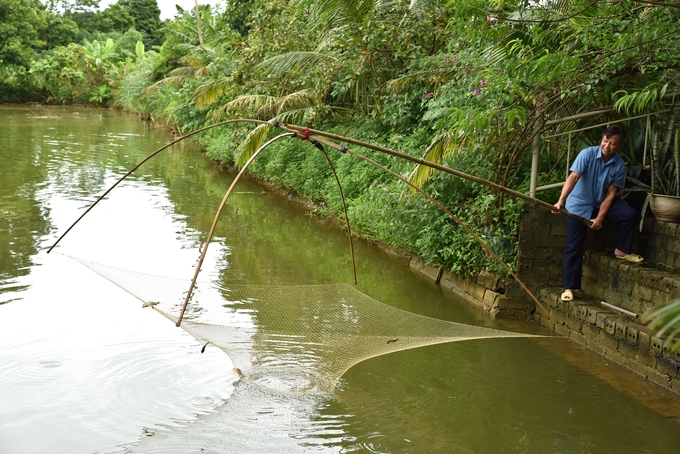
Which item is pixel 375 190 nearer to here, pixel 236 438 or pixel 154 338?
pixel 154 338

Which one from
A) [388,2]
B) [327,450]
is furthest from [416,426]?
[388,2]

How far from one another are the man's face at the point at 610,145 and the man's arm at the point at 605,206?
0.86ft

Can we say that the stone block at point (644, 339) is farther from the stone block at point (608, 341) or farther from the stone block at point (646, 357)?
the stone block at point (608, 341)

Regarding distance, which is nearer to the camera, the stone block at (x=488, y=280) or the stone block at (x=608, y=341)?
the stone block at (x=608, y=341)

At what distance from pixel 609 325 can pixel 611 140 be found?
1340 millimetres

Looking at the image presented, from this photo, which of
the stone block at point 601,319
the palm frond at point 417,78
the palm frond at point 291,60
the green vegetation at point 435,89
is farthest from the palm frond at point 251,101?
the stone block at point 601,319

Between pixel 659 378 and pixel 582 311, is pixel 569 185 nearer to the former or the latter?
pixel 582 311

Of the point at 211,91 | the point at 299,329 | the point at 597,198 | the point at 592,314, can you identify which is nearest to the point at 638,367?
the point at 592,314

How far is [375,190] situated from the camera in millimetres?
8211

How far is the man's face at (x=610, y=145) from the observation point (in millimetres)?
5074

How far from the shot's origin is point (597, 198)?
536cm

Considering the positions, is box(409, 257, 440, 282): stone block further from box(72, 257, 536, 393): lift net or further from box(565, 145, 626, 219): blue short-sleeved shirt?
box(565, 145, 626, 219): blue short-sleeved shirt

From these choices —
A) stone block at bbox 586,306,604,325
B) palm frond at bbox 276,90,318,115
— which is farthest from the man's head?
palm frond at bbox 276,90,318,115

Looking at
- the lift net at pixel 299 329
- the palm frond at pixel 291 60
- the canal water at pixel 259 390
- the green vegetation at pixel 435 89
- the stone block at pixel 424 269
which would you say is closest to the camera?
the canal water at pixel 259 390
